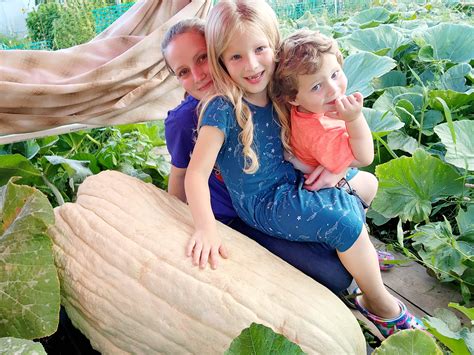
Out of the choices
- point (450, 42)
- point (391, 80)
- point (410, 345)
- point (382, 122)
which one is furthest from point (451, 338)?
point (450, 42)

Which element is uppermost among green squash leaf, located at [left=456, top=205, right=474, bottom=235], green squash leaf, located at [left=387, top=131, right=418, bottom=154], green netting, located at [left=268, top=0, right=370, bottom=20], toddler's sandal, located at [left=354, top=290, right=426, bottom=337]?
green squash leaf, located at [left=387, top=131, right=418, bottom=154]

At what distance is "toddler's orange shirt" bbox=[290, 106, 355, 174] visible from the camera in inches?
47.1

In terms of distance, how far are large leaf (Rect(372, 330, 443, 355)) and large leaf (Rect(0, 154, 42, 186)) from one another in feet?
4.22

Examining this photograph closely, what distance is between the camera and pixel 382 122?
5.86ft

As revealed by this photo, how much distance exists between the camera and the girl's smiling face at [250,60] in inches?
45.4

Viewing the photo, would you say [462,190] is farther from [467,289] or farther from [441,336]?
[441,336]

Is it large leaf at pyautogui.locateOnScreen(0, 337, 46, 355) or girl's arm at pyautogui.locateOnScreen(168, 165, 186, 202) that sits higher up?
large leaf at pyautogui.locateOnScreen(0, 337, 46, 355)

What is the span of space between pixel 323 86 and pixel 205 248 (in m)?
0.44

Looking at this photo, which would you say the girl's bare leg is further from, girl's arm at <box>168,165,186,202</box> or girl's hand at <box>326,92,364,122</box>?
girl's arm at <box>168,165,186,202</box>

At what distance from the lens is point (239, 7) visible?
3.83 feet

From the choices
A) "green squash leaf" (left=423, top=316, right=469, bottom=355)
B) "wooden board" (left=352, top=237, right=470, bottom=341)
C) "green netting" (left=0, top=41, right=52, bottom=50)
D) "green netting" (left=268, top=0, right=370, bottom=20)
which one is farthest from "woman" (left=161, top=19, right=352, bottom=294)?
"green netting" (left=0, top=41, right=52, bottom=50)

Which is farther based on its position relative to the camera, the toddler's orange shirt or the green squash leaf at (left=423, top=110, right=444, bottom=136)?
the green squash leaf at (left=423, top=110, right=444, bottom=136)

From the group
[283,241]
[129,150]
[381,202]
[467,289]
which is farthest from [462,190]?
[129,150]

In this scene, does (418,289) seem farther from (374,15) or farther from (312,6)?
(312,6)
